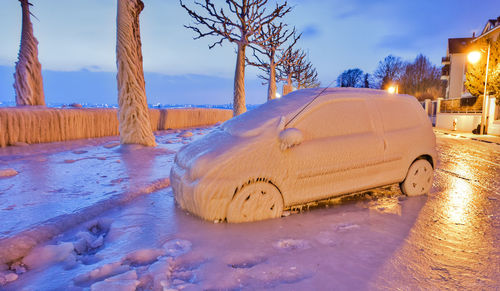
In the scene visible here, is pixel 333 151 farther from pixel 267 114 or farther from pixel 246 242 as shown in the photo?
pixel 246 242

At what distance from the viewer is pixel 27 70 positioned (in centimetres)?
962

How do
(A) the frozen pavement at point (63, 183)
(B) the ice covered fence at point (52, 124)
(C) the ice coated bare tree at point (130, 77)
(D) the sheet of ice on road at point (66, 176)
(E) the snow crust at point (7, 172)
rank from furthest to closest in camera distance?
(C) the ice coated bare tree at point (130, 77) < (B) the ice covered fence at point (52, 124) < (E) the snow crust at point (7, 172) < (D) the sheet of ice on road at point (66, 176) < (A) the frozen pavement at point (63, 183)

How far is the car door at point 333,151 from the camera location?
10.9ft

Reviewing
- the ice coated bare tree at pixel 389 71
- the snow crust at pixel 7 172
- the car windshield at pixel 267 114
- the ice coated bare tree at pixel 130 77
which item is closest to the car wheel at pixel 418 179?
the car windshield at pixel 267 114

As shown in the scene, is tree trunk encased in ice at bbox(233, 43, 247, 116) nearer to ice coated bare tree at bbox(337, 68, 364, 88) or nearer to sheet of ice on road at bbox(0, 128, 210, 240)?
sheet of ice on road at bbox(0, 128, 210, 240)

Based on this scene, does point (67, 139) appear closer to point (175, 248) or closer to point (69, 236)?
point (69, 236)

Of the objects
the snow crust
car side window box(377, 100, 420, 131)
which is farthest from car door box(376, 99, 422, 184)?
the snow crust

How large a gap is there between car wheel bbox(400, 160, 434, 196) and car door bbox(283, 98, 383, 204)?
0.76 meters

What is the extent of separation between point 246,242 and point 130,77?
6.94 metres

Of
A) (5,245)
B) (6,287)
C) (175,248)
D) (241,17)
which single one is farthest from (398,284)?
(241,17)

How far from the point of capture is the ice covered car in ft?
10.2

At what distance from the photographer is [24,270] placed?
7.75ft

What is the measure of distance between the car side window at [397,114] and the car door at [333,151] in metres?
0.28

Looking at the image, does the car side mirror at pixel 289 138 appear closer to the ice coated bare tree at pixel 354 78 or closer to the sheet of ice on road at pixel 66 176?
the sheet of ice on road at pixel 66 176
